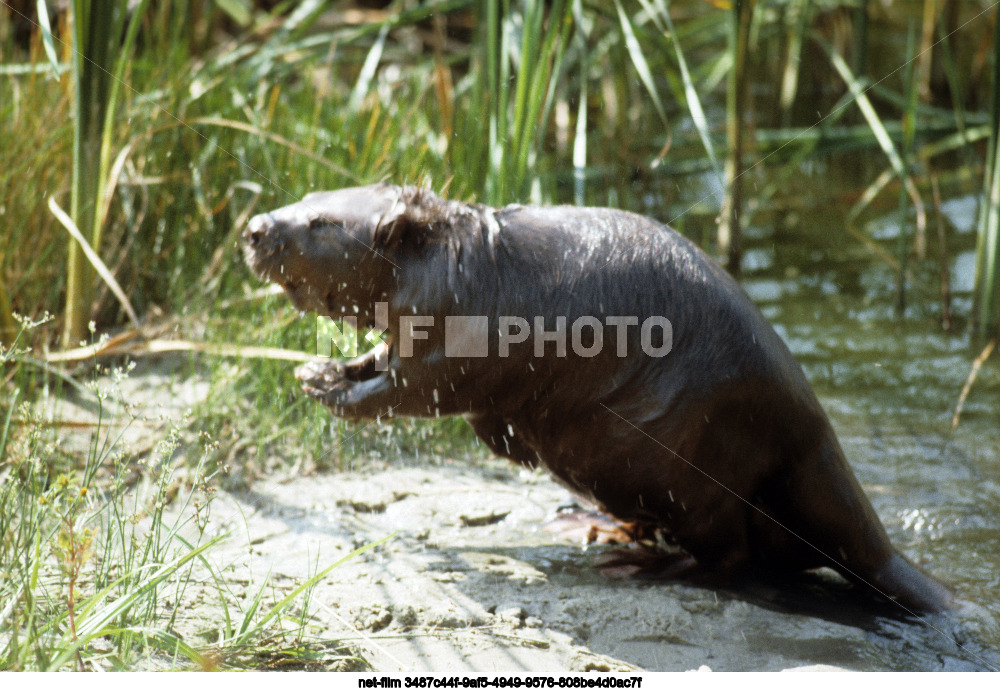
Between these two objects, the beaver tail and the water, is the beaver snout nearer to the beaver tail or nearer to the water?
the water

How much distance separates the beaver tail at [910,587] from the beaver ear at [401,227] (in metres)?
1.65

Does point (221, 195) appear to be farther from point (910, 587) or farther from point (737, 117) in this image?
point (910, 587)

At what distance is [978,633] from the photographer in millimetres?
2785

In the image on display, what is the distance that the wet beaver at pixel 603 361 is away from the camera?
280cm

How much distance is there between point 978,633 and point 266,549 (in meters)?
2.05

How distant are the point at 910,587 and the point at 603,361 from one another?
1114 millimetres

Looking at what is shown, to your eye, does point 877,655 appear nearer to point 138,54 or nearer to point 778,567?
point 778,567

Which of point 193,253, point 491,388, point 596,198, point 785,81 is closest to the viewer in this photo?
point 491,388

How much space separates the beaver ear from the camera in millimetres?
2871

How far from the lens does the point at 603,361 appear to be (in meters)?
2.82

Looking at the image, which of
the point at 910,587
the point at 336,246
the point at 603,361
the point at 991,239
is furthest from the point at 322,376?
the point at 991,239

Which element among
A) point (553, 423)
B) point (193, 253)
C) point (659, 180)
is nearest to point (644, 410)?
point (553, 423)

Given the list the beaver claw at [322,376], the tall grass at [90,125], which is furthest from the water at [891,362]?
the tall grass at [90,125]

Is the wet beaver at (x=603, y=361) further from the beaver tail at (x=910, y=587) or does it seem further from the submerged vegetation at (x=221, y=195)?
the submerged vegetation at (x=221, y=195)
